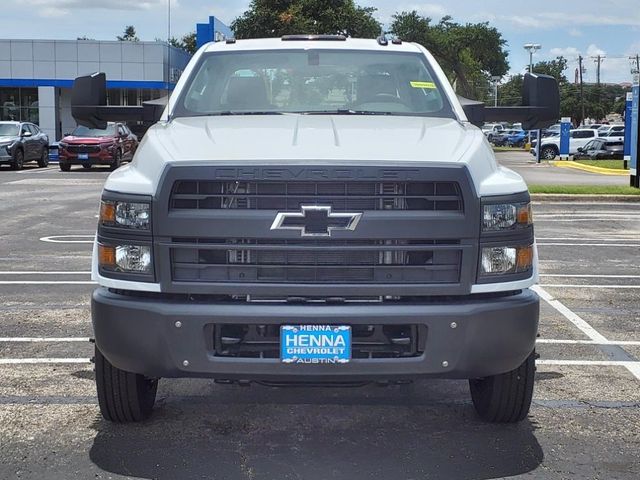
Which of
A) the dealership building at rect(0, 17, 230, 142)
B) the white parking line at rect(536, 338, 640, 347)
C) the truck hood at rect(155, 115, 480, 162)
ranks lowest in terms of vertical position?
the white parking line at rect(536, 338, 640, 347)

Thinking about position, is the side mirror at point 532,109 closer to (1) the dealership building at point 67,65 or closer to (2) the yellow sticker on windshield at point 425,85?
(2) the yellow sticker on windshield at point 425,85

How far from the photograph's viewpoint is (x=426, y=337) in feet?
12.0

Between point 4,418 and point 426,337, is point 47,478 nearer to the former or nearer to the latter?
point 4,418

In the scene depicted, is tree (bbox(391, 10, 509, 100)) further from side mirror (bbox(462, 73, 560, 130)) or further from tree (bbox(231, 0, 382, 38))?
side mirror (bbox(462, 73, 560, 130))

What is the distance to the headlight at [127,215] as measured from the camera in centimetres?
371

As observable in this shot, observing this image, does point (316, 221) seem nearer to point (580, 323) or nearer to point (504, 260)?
point (504, 260)

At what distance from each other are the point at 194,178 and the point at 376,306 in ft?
3.18

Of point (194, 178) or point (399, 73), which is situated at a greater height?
point (399, 73)

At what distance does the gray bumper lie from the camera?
361 centimetres

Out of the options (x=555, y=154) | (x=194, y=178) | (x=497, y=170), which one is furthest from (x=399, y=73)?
(x=555, y=154)

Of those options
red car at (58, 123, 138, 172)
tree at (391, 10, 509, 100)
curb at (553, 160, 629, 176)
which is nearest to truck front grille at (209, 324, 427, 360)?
red car at (58, 123, 138, 172)

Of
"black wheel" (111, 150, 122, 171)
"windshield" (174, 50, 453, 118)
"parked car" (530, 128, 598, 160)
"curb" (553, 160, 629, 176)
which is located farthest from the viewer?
"parked car" (530, 128, 598, 160)

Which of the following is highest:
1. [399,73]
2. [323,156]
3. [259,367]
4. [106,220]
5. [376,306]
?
[399,73]

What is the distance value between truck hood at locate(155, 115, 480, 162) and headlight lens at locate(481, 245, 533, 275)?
453 mm
